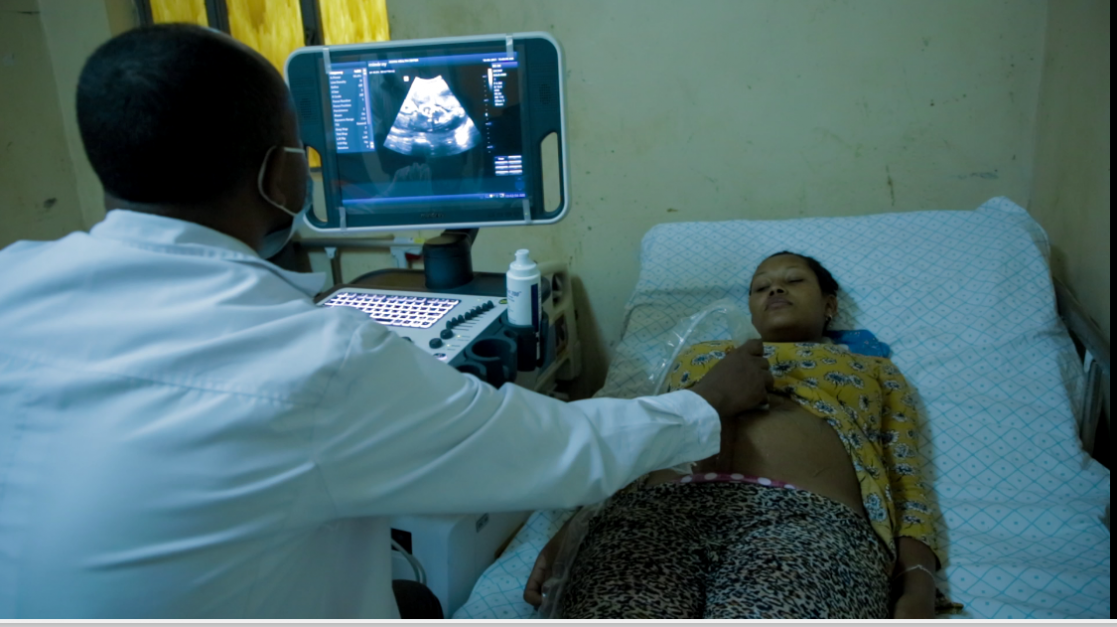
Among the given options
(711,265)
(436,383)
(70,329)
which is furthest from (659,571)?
(711,265)

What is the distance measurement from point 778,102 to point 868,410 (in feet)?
3.04

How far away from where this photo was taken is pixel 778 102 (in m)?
2.02

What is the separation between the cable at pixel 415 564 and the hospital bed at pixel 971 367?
9cm

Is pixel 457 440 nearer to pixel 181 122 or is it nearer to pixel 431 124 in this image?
pixel 181 122

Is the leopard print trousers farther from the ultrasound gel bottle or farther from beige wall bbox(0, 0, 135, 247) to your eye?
beige wall bbox(0, 0, 135, 247)

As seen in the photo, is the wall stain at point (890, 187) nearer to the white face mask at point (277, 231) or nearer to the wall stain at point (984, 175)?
the wall stain at point (984, 175)

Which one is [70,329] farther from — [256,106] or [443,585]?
[443,585]

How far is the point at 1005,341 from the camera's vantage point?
1.65 metres

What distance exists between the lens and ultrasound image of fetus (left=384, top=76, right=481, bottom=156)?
1523mm

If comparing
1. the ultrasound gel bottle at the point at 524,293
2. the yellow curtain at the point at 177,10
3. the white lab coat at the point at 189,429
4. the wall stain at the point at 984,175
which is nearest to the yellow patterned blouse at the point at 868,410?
the ultrasound gel bottle at the point at 524,293

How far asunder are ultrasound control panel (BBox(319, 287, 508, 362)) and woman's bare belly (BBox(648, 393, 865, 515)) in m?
0.44

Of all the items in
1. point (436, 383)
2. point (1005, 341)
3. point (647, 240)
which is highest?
point (436, 383)

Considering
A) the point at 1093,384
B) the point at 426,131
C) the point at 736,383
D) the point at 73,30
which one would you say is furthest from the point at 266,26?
the point at 1093,384

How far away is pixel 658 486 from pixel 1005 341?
90 cm
